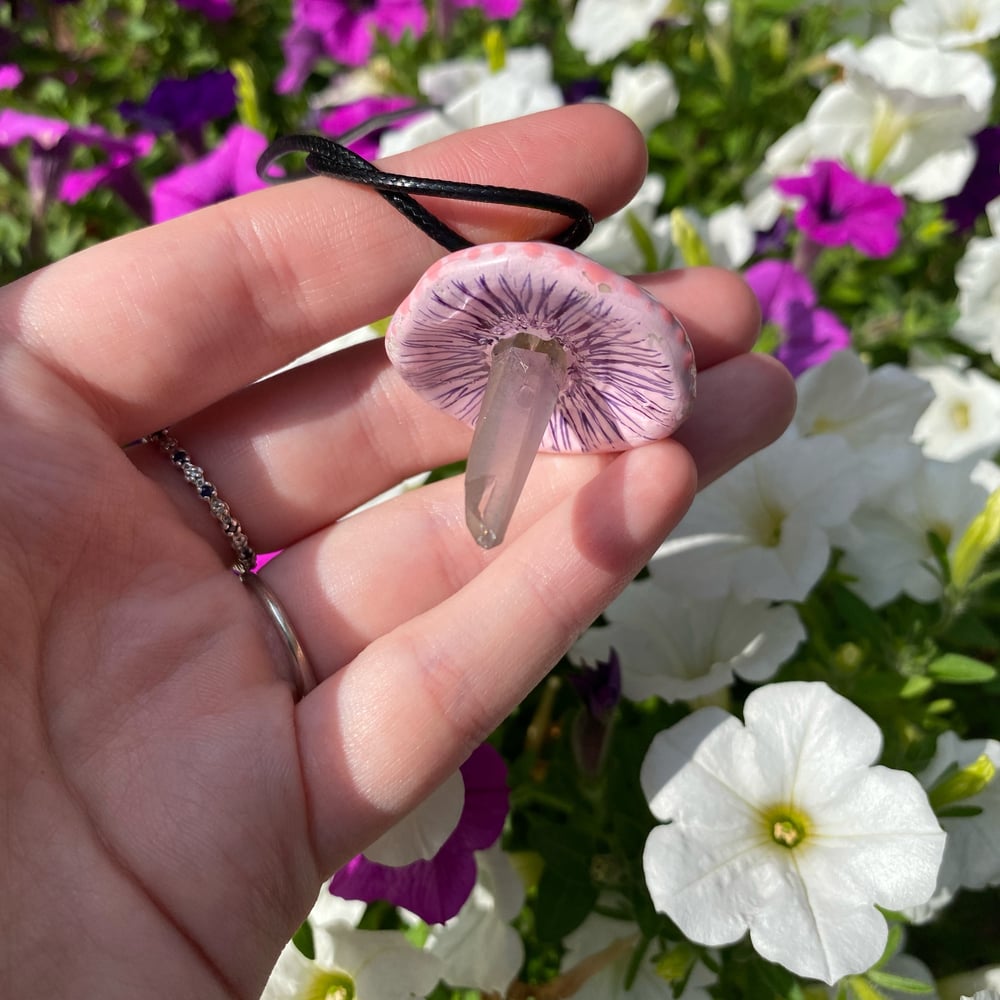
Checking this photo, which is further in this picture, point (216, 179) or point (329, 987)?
point (216, 179)

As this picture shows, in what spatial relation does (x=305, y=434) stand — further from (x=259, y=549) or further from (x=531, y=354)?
(x=531, y=354)

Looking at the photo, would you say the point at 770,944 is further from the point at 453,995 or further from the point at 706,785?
the point at 453,995

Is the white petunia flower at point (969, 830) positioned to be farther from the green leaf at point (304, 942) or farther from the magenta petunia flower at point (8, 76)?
the magenta petunia flower at point (8, 76)

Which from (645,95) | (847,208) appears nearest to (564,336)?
(847,208)

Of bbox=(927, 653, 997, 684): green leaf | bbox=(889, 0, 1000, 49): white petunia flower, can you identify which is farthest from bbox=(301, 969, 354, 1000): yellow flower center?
bbox=(889, 0, 1000, 49): white petunia flower

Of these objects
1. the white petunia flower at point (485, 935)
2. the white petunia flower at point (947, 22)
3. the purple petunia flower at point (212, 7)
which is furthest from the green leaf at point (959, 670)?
the purple petunia flower at point (212, 7)

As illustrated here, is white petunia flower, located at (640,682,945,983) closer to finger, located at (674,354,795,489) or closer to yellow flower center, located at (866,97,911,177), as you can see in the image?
finger, located at (674,354,795,489)

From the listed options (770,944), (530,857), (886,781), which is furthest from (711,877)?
(530,857)
